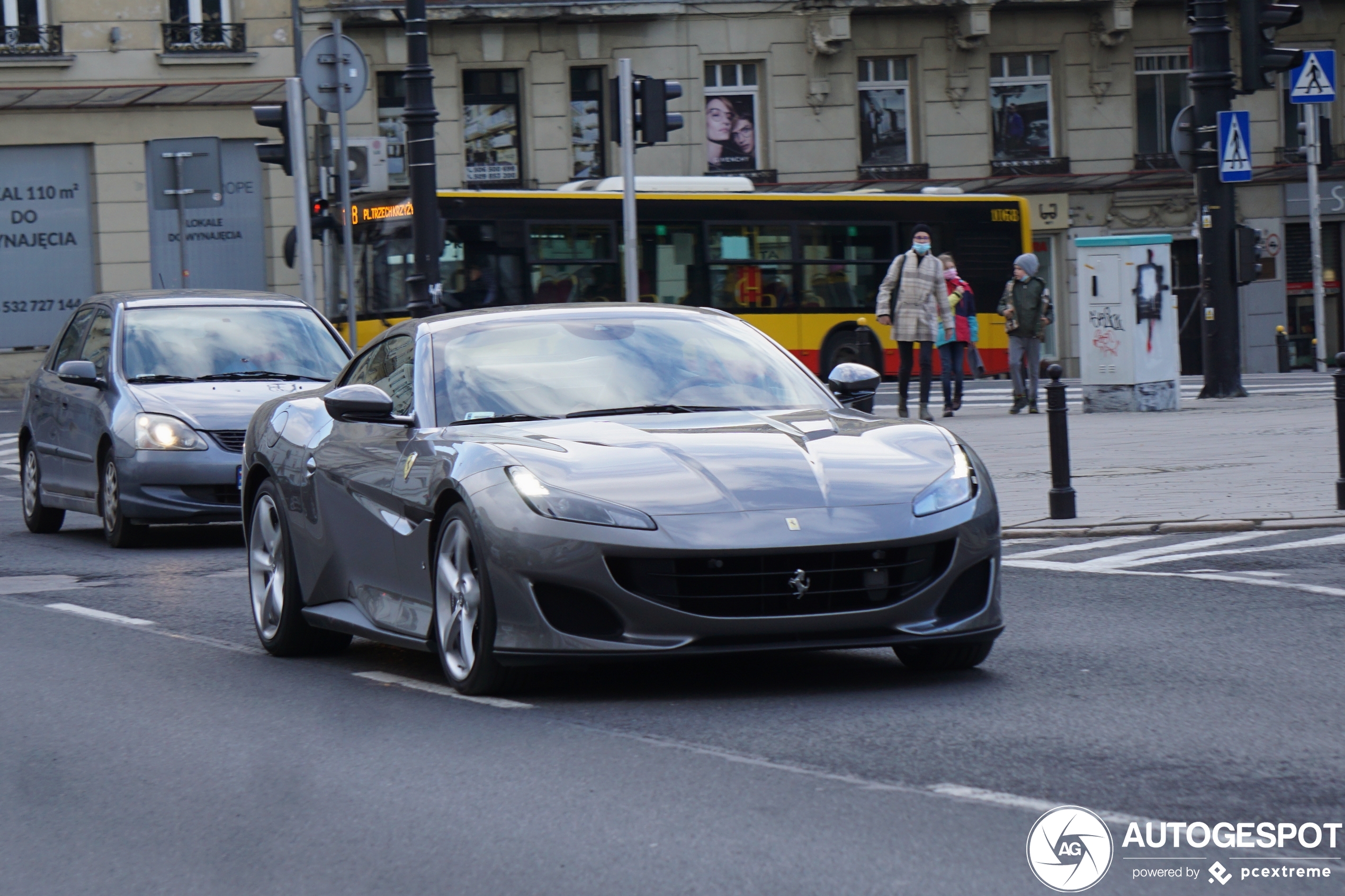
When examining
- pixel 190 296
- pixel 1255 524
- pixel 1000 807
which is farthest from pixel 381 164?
pixel 1000 807

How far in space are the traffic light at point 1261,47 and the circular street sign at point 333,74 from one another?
8276mm

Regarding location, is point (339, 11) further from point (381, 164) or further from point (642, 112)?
point (642, 112)

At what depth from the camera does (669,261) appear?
98.5ft

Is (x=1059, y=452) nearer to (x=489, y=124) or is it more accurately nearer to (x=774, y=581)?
(x=774, y=581)

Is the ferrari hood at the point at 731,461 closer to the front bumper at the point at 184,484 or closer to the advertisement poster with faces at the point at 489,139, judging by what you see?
the front bumper at the point at 184,484

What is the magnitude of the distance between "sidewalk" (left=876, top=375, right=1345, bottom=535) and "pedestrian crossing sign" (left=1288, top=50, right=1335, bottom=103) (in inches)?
137

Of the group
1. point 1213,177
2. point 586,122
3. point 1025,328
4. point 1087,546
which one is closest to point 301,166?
point 1025,328

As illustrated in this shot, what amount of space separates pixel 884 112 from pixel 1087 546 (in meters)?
27.8

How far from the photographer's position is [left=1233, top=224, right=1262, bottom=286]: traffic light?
21.0m

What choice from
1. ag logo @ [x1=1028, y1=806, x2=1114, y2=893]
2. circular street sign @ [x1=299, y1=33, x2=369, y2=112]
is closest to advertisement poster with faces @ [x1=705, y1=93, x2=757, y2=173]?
circular street sign @ [x1=299, y1=33, x2=369, y2=112]

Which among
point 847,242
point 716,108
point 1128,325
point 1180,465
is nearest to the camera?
point 1180,465

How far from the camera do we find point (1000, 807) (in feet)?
16.2

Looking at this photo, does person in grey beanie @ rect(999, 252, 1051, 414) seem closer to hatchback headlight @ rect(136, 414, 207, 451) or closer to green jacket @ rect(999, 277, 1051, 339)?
green jacket @ rect(999, 277, 1051, 339)

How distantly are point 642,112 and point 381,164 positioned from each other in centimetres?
723
